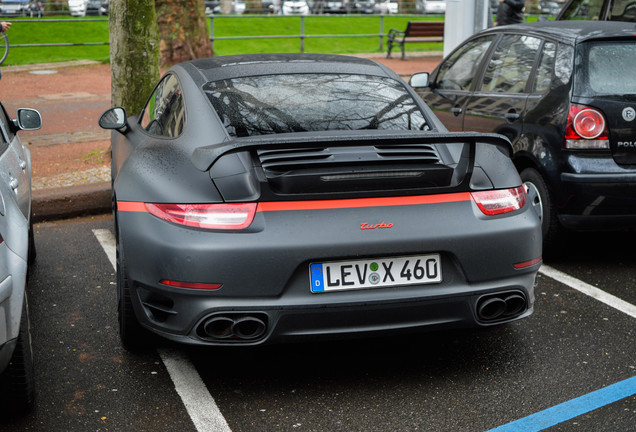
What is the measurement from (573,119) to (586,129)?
0.10 m

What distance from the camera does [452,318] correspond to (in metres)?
3.65

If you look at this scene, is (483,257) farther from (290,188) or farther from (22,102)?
(22,102)

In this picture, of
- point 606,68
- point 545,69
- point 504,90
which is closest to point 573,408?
point 606,68

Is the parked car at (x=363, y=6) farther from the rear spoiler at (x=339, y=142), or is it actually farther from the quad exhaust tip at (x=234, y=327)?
the quad exhaust tip at (x=234, y=327)

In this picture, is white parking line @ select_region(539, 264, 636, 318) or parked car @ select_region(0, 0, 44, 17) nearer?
white parking line @ select_region(539, 264, 636, 318)

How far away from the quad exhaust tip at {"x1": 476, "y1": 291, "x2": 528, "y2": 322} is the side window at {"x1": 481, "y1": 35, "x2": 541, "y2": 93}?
8.66ft

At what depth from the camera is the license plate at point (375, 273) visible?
3.48 metres

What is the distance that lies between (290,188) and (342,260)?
1.20 feet

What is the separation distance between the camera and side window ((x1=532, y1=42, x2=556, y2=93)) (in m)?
5.78

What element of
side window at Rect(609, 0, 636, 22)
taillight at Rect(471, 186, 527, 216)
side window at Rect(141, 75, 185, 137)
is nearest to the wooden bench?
side window at Rect(609, 0, 636, 22)

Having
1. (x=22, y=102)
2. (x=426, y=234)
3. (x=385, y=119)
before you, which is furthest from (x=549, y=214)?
(x=22, y=102)

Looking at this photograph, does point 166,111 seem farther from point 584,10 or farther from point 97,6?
point 97,6

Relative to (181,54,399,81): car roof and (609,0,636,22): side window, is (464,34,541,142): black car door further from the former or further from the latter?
(609,0,636,22): side window

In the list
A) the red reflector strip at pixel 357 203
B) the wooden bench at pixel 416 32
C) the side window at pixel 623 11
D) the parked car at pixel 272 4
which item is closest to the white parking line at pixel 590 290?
the red reflector strip at pixel 357 203
